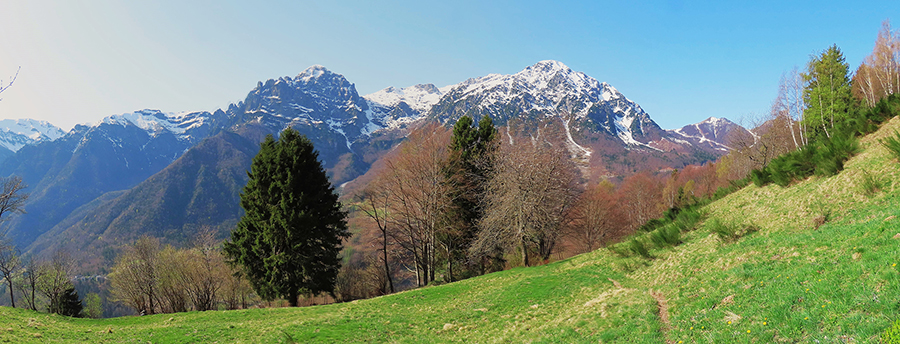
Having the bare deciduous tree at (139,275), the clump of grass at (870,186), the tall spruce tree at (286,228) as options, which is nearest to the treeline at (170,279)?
the bare deciduous tree at (139,275)

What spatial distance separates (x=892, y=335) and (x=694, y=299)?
4430 millimetres

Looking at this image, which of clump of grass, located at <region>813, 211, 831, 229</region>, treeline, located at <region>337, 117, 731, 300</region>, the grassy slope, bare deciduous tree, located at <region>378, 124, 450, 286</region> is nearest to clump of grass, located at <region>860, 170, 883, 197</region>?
the grassy slope

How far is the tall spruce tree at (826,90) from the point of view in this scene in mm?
39469

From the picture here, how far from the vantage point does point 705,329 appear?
6.57 meters

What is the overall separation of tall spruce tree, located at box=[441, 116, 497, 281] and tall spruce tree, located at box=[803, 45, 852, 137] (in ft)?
125


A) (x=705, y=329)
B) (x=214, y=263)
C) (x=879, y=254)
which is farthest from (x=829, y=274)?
(x=214, y=263)

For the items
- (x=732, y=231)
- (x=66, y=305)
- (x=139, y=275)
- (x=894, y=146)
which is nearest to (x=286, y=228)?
(x=139, y=275)

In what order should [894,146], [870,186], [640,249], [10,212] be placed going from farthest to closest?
[10,212] → [640,249] → [894,146] → [870,186]

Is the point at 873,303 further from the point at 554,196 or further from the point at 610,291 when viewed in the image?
the point at 554,196

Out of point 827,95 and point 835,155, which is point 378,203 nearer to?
point 835,155

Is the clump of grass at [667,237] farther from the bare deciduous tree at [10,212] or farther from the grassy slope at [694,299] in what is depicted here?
the bare deciduous tree at [10,212]

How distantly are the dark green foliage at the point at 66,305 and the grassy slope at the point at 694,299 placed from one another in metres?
31.0

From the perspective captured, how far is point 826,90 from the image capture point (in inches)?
1594

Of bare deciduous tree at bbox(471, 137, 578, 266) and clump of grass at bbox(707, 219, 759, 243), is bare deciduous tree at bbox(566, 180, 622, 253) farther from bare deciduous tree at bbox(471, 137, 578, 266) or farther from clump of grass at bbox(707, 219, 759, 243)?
clump of grass at bbox(707, 219, 759, 243)
